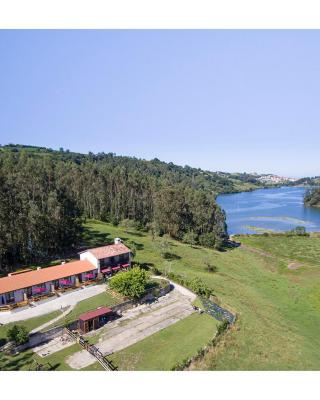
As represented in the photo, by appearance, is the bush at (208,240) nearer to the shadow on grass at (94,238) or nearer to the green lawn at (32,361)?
the shadow on grass at (94,238)

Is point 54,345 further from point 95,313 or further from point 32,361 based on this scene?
point 95,313

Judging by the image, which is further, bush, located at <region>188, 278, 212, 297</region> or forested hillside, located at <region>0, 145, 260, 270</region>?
forested hillside, located at <region>0, 145, 260, 270</region>

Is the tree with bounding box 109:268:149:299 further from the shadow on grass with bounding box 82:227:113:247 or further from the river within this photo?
the river

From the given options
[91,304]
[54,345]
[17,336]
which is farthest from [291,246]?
[17,336]

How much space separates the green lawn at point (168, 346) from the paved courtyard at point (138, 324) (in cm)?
92

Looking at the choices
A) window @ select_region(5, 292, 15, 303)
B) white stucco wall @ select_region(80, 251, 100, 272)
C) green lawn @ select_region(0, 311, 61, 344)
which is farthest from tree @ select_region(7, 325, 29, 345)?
white stucco wall @ select_region(80, 251, 100, 272)

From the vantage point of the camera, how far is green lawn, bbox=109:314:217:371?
28.1m

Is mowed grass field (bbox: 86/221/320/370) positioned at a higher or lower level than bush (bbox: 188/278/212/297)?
lower

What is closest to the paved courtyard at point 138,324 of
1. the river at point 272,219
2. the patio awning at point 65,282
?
the patio awning at point 65,282

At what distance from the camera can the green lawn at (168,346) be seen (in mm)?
28125

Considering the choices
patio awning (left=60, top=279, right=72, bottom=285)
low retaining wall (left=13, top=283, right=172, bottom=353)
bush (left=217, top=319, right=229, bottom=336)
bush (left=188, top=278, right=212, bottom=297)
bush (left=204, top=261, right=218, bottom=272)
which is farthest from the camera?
bush (left=204, top=261, right=218, bottom=272)

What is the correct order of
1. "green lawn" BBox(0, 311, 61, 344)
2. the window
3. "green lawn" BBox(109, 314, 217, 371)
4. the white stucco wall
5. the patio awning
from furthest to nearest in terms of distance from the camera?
the white stucco wall
the patio awning
the window
"green lawn" BBox(0, 311, 61, 344)
"green lawn" BBox(109, 314, 217, 371)

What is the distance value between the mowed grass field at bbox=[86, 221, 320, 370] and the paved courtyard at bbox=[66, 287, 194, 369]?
5.84 m

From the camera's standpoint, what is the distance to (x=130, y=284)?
128 ft
